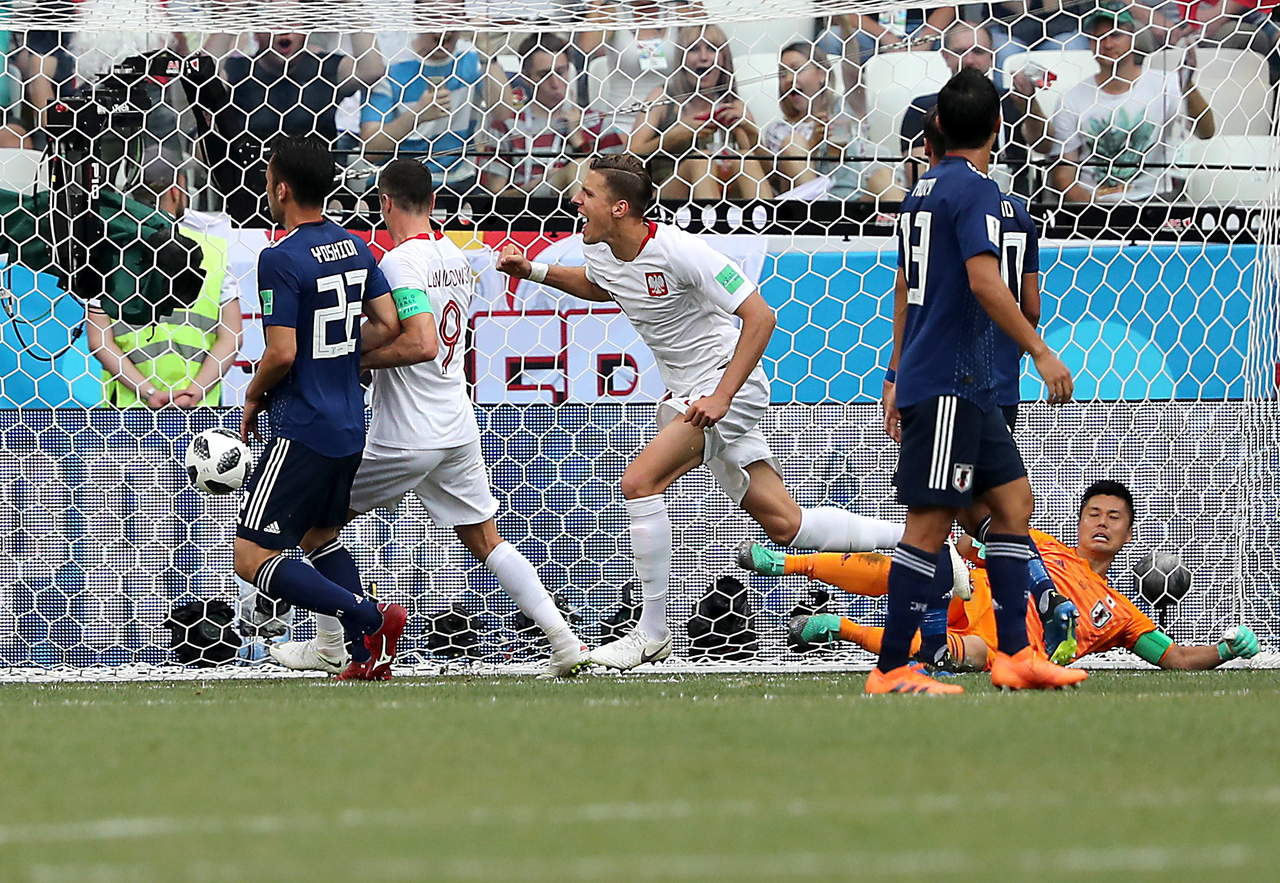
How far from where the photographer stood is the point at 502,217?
730 cm

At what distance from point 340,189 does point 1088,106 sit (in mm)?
2890

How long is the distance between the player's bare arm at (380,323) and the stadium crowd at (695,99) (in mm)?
1599

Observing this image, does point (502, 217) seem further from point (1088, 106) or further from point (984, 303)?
point (984, 303)

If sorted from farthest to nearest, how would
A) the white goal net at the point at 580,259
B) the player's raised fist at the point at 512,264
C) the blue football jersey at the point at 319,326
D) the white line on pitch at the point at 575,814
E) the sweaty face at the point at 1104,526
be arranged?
the white goal net at the point at 580,259 < the sweaty face at the point at 1104,526 < the player's raised fist at the point at 512,264 < the blue football jersey at the point at 319,326 < the white line on pitch at the point at 575,814

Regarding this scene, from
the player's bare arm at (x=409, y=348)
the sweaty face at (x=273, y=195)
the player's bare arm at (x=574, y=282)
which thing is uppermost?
the sweaty face at (x=273, y=195)

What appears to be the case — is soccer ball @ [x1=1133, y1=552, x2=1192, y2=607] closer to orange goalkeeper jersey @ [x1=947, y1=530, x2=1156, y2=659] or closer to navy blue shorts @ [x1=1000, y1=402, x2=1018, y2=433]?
orange goalkeeper jersey @ [x1=947, y1=530, x2=1156, y2=659]

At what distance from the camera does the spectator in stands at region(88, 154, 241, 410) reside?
6.99 metres

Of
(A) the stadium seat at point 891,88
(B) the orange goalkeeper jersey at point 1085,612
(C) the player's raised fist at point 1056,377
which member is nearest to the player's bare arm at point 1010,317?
(C) the player's raised fist at point 1056,377

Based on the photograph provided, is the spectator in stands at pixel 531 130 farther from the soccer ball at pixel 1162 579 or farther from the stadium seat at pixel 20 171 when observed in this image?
the soccer ball at pixel 1162 579

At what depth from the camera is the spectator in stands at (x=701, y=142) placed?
734 cm

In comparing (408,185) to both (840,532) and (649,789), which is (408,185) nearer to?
(840,532)

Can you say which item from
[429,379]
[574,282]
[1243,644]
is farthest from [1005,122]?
[429,379]

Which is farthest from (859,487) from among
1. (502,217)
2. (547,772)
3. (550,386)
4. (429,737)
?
(547,772)

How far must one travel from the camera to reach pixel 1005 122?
25.0ft
